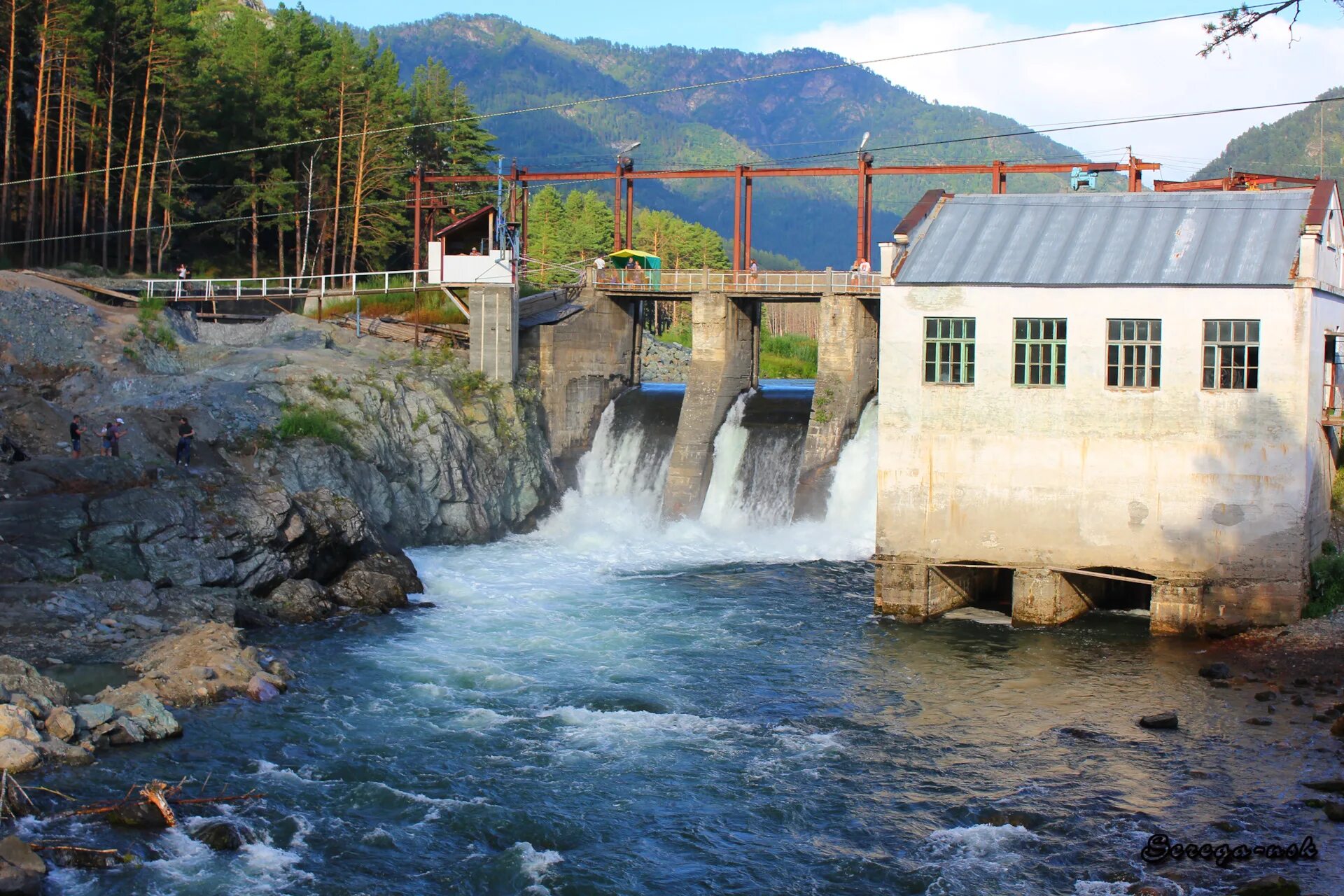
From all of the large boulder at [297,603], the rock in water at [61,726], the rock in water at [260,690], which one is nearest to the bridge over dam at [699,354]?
the large boulder at [297,603]

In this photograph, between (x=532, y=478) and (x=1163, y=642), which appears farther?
(x=532, y=478)

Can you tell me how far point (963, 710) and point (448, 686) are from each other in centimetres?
1078

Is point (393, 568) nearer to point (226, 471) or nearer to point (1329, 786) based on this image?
point (226, 471)

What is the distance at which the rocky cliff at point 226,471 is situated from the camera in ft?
100

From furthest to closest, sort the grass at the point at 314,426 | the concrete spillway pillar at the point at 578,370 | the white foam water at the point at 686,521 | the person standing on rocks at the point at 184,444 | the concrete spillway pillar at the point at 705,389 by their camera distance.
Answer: the concrete spillway pillar at the point at 578,370 → the concrete spillway pillar at the point at 705,389 → the white foam water at the point at 686,521 → the grass at the point at 314,426 → the person standing on rocks at the point at 184,444

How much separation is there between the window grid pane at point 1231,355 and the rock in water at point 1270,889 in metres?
15.4

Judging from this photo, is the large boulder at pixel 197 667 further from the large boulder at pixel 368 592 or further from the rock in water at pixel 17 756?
the large boulder at pixel 368 592

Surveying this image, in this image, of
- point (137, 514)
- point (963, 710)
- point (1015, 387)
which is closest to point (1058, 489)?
point (1015, 387)

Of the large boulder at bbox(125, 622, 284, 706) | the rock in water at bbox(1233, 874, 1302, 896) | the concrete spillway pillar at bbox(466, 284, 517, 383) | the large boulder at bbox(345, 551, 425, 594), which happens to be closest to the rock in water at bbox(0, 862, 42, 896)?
the large boulder at bbox(125, 622, 284, 706)

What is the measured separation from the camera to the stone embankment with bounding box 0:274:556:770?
27.2 meters

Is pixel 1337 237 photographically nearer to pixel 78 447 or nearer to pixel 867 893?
pixel 867 893

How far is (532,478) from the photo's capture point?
49688mm

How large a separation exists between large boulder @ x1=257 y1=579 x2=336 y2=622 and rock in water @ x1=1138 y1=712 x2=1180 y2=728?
19.8 m

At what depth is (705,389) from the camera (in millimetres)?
50938
